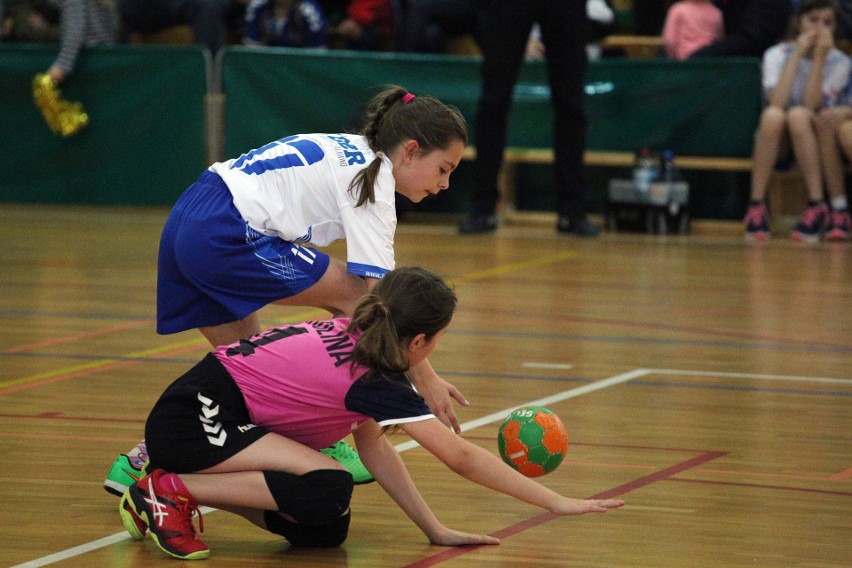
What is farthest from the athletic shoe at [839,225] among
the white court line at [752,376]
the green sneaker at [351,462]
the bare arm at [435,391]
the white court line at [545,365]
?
the bare arm at [435,391]

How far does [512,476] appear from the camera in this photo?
3.09 m

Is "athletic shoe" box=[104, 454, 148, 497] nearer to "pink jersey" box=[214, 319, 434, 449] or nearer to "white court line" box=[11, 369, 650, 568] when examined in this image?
"white court line" box=[11, 369, 650, 568]

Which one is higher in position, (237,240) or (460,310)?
(237,240)

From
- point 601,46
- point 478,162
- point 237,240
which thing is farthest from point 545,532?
point 601,46

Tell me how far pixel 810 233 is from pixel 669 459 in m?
5.72

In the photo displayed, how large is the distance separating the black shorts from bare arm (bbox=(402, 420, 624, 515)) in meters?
0.40

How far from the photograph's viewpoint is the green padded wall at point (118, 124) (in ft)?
36.1

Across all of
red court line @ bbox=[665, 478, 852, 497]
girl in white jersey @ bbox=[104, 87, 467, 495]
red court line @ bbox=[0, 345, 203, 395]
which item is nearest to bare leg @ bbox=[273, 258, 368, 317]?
girl in white jersey @ bbox=[104, 87, 467, 495]

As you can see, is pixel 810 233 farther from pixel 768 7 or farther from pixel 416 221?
pixel 416 221

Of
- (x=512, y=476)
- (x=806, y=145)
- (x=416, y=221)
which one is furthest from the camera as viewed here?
(x=416, y=221)

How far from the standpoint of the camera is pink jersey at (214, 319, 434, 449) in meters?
3.04

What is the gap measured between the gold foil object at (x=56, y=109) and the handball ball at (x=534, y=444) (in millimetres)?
8081

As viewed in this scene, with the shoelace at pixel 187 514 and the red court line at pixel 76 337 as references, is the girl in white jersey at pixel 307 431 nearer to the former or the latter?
the shoelace at pixel 187 514

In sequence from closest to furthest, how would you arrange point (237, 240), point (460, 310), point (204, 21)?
1. point (237, 240)
2. point (460, 310)
3. point (204, 21)
